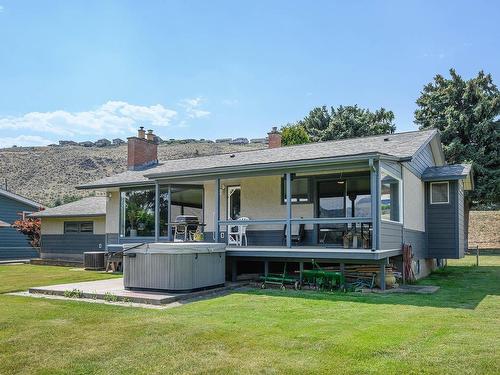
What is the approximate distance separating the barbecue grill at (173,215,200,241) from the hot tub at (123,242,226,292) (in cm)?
275

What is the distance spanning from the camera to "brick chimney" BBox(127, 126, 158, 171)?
20469 millimetres

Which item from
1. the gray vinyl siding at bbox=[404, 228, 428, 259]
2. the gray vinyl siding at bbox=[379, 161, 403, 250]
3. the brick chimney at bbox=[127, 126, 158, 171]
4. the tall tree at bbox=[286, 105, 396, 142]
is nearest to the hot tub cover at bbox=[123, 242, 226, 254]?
the gray vinyl siding at bbox=[379, 161, 403, 250]

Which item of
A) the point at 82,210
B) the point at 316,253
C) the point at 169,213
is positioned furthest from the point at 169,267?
the point at 82,210

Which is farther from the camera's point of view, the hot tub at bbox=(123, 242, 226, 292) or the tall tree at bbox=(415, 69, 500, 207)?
the tall tree at bbox=(415, 69, 500, 207)

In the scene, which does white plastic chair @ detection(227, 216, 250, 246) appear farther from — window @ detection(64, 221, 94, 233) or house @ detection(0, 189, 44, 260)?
house @ detection(0, 189, 44, 260)

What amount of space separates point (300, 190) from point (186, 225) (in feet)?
11.7

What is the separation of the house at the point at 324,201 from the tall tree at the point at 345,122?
18.0 metres

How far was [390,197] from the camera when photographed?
12.5 meters

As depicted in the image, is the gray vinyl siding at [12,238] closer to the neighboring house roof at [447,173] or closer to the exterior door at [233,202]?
the exterior door at [233,202]

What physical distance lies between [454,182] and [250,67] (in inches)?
334

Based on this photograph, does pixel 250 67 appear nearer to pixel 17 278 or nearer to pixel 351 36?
pixel 351 36

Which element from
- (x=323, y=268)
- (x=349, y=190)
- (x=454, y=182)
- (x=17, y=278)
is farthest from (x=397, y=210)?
(x=17, y=278)

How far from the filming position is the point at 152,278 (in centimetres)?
1085

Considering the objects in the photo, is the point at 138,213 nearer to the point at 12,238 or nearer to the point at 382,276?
the point at 382,276
